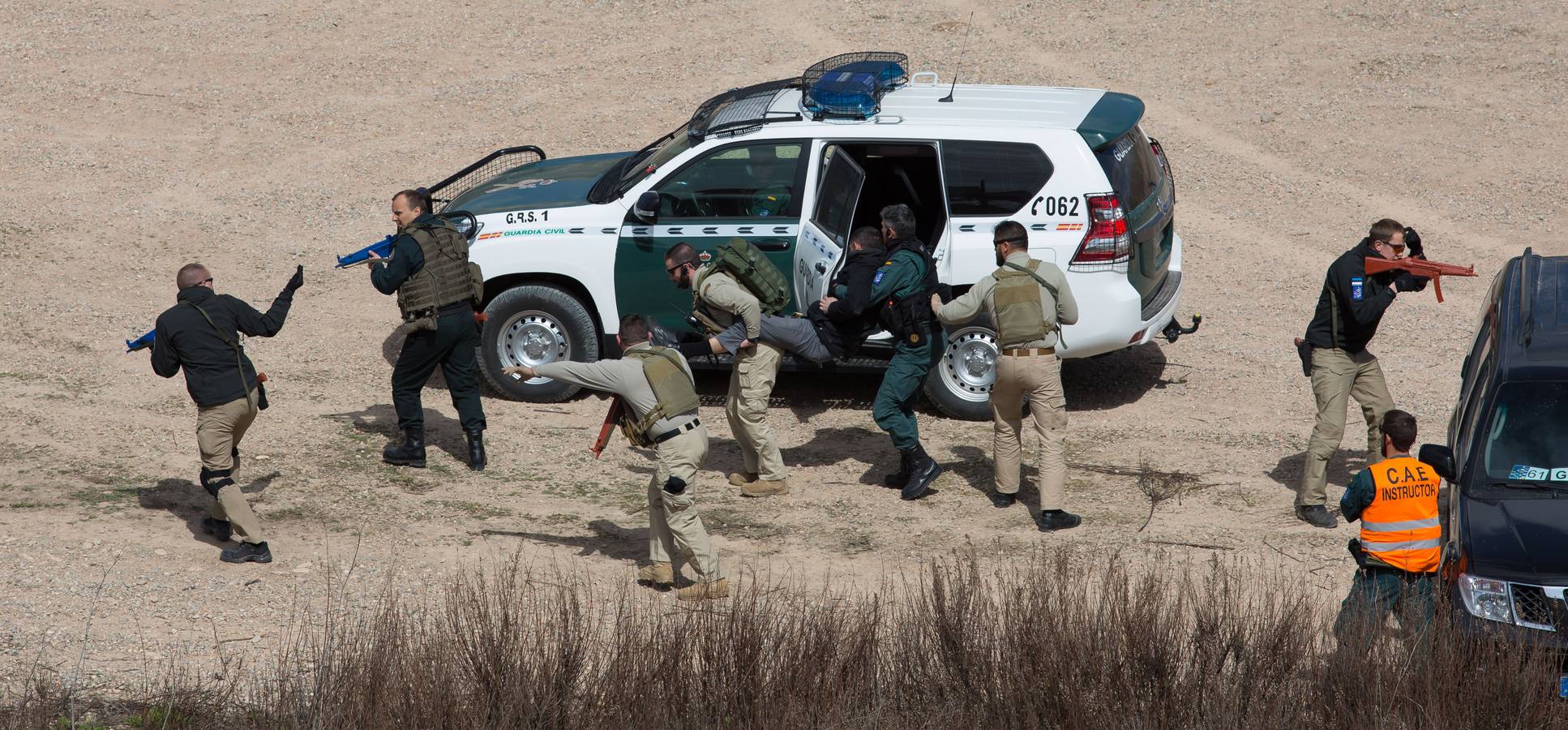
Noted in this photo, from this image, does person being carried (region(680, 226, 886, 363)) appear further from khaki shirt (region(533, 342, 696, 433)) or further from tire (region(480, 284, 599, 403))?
tire (region(480, 284, 599, 403))

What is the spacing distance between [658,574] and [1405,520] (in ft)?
11.2

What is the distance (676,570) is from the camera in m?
7.15

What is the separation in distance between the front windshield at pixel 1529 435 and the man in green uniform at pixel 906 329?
3.02 metres

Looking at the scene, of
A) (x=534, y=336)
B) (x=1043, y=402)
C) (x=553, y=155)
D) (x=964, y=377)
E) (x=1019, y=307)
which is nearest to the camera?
→ (x=1019, y=307)

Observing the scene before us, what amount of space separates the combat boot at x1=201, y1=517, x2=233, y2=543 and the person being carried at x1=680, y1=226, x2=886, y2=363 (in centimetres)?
275

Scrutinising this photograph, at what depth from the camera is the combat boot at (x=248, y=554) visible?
7078 millimetres

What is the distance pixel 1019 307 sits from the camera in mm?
7684

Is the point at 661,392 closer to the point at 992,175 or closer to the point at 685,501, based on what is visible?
the point at 685,501

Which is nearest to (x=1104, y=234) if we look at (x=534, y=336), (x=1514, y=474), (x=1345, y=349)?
(x=1345, y=349)

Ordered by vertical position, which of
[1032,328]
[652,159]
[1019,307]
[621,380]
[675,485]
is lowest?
[675,485]

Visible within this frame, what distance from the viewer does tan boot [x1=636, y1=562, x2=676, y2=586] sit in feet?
23.1

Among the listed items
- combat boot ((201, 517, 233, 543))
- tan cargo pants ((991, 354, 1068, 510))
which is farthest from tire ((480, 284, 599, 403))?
tan cargo pants ((991, 354, 1068, 510))

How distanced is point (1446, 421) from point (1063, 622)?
16.9 ft

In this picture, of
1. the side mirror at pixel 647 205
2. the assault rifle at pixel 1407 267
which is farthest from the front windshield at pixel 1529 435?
the side mirror at pixel 647 205
